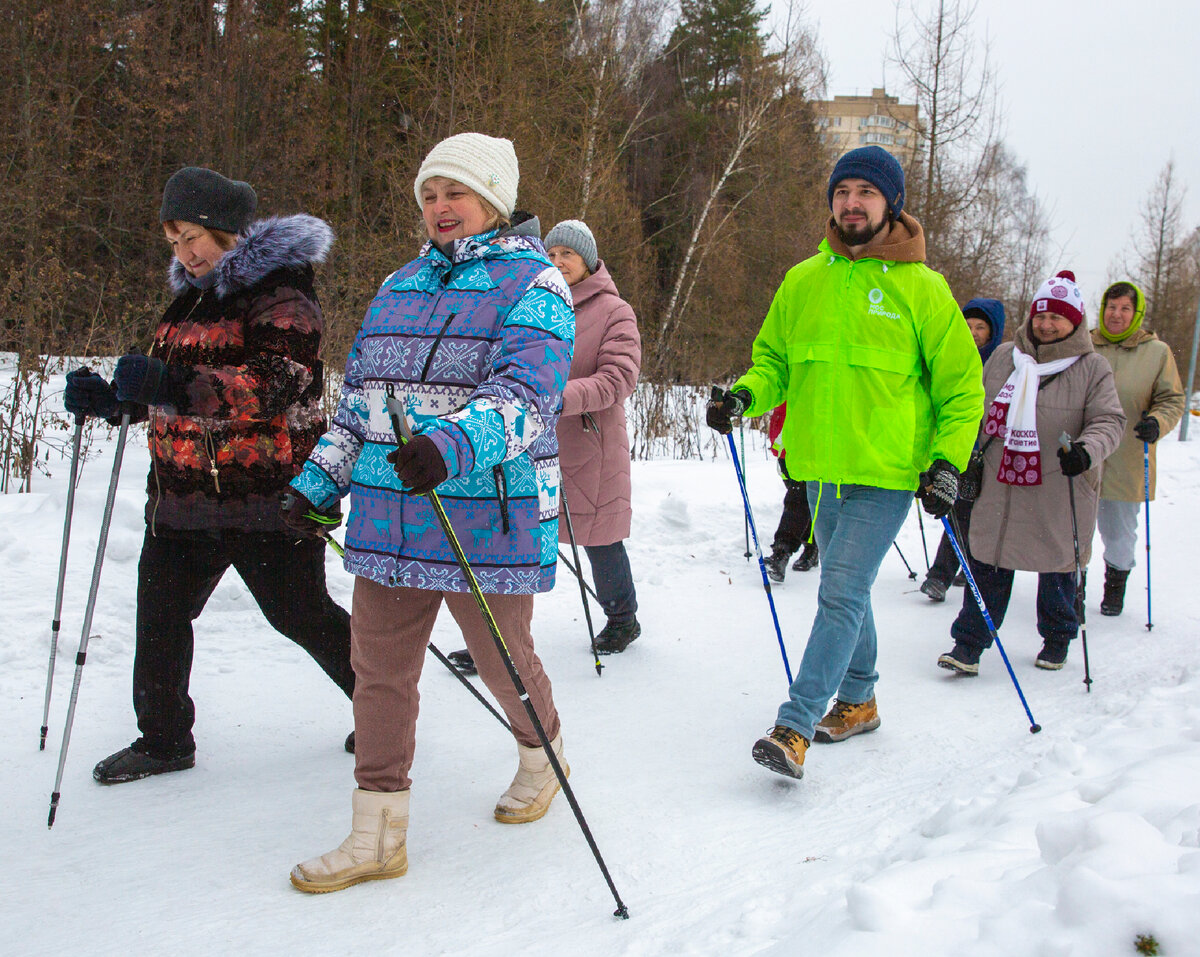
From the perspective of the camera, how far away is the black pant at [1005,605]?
14.9 ft

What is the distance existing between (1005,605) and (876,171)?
266cm

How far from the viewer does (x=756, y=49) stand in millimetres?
23422

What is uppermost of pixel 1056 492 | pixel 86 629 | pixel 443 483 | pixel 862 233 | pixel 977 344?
pixel 862 233

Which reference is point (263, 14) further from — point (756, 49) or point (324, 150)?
point (756, 49)

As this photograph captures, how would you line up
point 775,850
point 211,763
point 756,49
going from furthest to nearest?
1. point 756,49
2. point 211,763
3. point 775,850

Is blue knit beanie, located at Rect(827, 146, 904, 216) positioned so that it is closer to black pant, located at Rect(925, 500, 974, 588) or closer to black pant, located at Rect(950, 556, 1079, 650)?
black pant, located at Rect(950, 556, 1079, 650)

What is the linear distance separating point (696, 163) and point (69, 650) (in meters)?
26.5

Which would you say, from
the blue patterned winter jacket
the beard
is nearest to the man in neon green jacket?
the beard

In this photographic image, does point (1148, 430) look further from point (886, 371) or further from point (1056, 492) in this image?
point (886, 371)

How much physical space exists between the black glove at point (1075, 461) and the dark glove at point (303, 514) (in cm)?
347

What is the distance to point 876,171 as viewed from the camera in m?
3.25

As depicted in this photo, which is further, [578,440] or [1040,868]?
[578,440]

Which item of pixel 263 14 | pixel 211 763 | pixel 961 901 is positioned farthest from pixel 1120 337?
pixel 263 14

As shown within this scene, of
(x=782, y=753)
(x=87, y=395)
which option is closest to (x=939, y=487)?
(x=782, y=753)
